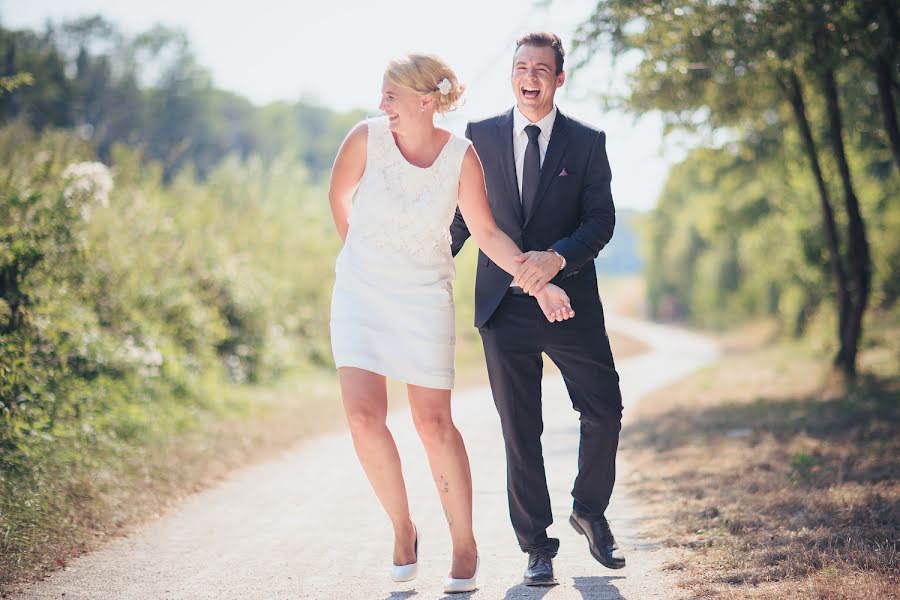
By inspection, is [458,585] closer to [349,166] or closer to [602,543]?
[602,543]

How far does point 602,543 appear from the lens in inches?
187

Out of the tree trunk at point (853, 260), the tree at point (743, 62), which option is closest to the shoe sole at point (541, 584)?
the tree at point (743, 62)

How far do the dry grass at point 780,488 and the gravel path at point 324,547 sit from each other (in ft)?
0.98

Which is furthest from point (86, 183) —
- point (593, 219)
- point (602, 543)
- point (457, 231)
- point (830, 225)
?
point (830, 225)

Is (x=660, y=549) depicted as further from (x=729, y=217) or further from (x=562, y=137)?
(x=729, y=217)

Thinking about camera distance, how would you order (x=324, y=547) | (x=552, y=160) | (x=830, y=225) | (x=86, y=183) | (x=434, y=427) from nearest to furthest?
(x=434, y=427)
(x=552, y=160)
(x=324, y=547)
(x=86, y=183)
(x=830, y=225)

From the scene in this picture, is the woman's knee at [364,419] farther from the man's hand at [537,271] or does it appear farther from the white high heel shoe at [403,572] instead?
the man's hand at [537,271]

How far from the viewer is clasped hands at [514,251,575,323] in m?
4.37

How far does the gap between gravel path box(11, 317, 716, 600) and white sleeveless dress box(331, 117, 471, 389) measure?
3.58 ft

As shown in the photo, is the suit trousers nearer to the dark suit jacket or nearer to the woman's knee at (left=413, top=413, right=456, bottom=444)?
the dark suit jacket

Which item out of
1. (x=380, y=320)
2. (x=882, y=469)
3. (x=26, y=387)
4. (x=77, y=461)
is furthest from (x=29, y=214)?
(x=882, y=469)

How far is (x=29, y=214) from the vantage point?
8.73 m

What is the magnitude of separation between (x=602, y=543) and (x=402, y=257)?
166 cm

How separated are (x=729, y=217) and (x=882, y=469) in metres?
27.0
